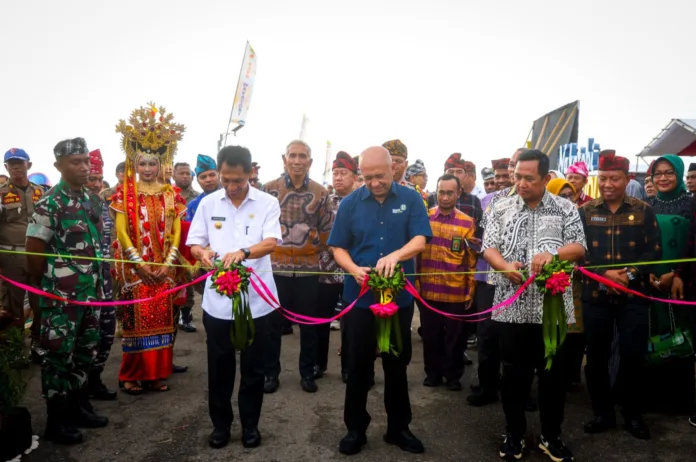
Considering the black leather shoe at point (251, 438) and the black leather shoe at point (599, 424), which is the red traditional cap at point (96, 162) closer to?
the black leather shoe at point (251, 438)

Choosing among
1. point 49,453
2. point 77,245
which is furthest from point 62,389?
point 77,245

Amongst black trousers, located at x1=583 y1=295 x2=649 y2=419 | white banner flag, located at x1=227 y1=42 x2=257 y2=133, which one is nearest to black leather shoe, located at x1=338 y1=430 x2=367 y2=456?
black trousers, located at x1=583 y1=295 x2=649 y2=419

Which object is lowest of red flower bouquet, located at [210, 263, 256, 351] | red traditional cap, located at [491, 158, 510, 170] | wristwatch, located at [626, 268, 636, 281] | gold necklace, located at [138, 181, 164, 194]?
red flower bouquet, located at [210, 263, 256, 351]

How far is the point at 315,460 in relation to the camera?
3576mm

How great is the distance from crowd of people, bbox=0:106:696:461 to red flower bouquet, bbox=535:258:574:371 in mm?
85

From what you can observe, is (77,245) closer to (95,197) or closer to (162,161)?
(95,197)

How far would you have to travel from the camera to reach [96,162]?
6840 millimetres

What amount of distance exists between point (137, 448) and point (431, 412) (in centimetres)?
259

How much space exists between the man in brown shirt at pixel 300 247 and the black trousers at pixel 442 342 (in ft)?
4.21

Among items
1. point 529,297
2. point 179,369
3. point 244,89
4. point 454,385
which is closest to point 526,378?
point 529,297

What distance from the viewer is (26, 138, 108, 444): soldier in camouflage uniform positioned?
12.6 feet

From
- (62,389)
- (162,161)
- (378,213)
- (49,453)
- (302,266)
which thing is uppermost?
(162,161)

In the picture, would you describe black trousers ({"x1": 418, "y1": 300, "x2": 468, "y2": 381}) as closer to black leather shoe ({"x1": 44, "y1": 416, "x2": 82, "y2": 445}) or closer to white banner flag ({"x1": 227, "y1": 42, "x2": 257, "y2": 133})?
black leather shoe ({"x1": 44, "y1": 416, "x2": 82, "y2": 445})

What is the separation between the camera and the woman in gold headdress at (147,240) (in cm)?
488
